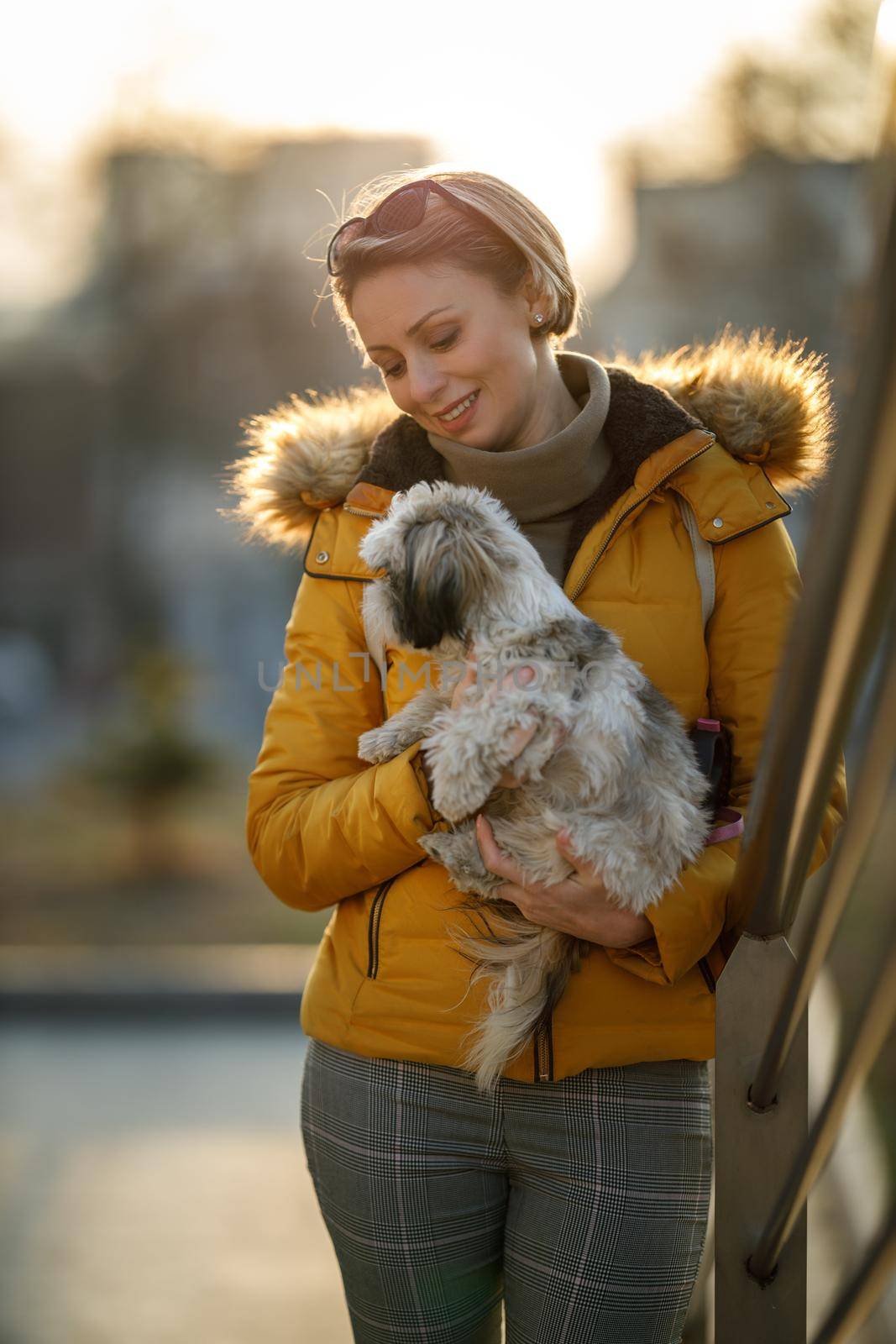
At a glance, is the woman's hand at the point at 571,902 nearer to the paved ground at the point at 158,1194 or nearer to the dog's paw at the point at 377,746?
the dog's paw at the point at 377,746

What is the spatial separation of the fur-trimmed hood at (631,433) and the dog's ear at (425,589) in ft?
0.62

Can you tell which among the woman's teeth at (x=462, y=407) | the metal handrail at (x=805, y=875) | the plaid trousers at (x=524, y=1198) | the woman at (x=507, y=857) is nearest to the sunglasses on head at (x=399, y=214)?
the woman at (x=507, y=857)

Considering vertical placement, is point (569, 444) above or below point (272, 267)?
below

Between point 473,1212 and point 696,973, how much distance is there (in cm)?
52

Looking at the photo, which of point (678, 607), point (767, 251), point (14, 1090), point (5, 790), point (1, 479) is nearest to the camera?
point (678, 607)

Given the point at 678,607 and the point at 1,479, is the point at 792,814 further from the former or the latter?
the point at 1,479

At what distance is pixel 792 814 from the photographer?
4.00 ft

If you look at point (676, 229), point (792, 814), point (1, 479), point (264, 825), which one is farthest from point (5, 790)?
point (792, 814)

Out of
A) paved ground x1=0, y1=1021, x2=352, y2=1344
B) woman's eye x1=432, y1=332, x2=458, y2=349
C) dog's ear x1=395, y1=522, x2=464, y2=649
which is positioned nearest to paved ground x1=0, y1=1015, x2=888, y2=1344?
paved ground x1=0, y1=1021, x2=352, y2=1344

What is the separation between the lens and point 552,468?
6.57 ft

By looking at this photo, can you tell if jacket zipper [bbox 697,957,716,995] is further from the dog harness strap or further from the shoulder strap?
the shoulder strap

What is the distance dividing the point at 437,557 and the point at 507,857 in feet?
1.71

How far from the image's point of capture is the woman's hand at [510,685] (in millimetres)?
1936

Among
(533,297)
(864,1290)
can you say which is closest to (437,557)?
(533,297)
